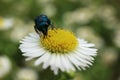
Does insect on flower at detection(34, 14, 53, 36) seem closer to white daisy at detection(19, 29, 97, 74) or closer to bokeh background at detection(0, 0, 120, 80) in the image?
white daisy at detection(19, 29, 97, 74)

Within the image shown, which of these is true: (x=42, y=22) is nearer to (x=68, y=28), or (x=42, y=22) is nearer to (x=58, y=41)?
(x=58, y=41)

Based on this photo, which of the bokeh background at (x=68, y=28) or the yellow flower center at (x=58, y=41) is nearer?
the yellow flower center at (x=58, y=41)

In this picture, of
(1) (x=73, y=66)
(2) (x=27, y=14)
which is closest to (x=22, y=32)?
(2) (x=27, y=14)

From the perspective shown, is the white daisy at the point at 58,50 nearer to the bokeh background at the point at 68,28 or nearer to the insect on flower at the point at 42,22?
the insect on flower at the point at 42,22

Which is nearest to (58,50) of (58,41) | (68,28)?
(58,41)

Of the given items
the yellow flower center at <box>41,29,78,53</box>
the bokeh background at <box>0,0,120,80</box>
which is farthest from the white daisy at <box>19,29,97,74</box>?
the bokeh background at <box>0,0,120,80</box>

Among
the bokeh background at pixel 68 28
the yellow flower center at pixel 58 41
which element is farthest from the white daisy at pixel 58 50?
the bokeh background at pixel 68 28
